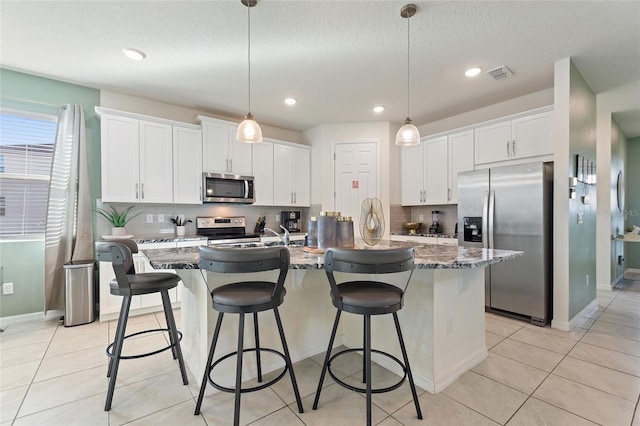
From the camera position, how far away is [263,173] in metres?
4.66

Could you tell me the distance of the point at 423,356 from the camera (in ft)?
6.51

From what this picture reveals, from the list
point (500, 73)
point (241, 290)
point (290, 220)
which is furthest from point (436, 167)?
point (241, 290)

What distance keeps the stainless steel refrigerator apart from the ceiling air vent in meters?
0.99

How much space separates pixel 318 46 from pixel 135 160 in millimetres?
2549

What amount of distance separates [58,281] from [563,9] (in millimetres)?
5305

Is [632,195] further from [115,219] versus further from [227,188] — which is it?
[115,219]

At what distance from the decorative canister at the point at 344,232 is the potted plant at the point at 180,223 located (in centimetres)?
278

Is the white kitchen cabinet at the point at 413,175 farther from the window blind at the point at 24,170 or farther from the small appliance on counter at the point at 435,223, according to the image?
the window blind at the point at 24,170

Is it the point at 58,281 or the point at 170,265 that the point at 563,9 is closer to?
the point at 170,265

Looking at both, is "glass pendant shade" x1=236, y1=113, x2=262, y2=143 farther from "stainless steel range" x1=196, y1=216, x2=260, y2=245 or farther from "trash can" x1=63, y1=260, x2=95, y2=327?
"trash can" x1=63, y1=260, x2=95, y2=327

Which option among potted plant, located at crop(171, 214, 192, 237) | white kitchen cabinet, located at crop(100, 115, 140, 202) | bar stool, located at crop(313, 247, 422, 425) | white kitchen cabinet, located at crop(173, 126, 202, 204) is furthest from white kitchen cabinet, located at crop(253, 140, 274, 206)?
bar stool, located at crop(313, 247, 422, 425)

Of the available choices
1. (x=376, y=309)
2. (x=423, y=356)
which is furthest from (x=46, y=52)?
(x=423, y=356)

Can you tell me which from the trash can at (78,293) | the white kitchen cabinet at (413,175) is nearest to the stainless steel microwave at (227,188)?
the trash can at (78,293)

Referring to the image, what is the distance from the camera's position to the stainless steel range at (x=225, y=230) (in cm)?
412
